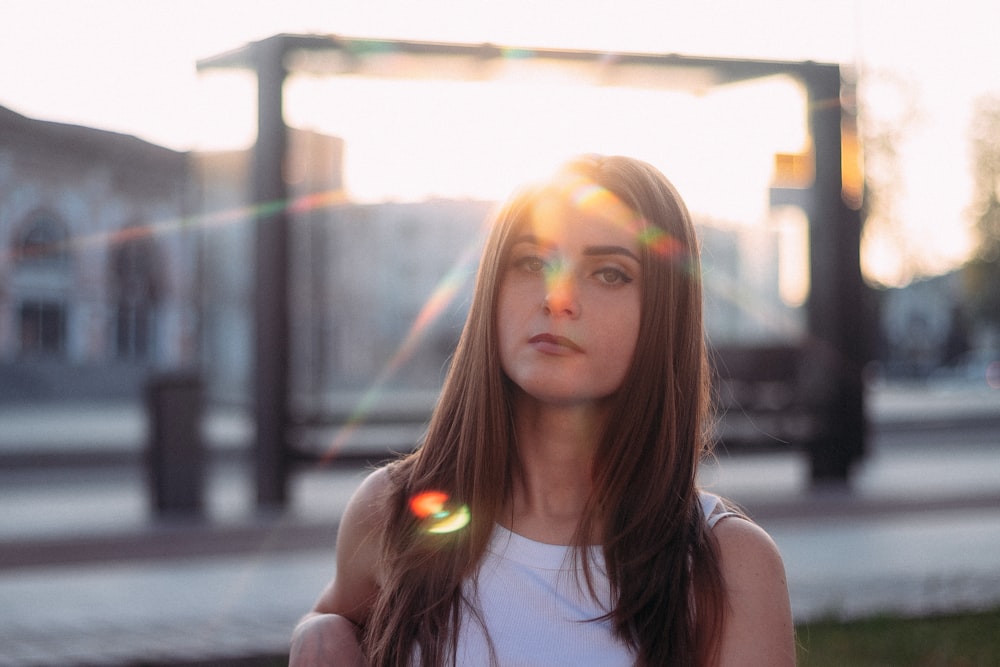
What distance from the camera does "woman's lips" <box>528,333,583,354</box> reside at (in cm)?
192

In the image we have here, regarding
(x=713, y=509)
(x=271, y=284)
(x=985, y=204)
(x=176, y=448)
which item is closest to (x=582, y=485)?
(x=713, y=509)

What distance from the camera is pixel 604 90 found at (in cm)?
982

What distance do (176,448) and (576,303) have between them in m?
8.17

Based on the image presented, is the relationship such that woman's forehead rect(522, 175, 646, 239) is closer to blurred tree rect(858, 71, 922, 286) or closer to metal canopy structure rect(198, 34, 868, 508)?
metal canopy structure rect(198, 34, 868, 508)

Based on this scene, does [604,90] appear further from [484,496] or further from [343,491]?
[484,496]

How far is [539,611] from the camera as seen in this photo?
189 cm

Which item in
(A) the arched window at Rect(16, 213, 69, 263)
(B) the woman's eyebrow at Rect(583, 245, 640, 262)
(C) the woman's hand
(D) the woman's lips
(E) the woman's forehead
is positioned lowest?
(C) the woman's hand

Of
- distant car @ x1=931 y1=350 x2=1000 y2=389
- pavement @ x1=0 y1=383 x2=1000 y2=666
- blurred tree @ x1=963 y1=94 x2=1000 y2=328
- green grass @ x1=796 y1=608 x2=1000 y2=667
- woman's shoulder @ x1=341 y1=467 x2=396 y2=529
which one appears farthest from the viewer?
distant car @ x1=931 y1=350 x2=1000 y2=389

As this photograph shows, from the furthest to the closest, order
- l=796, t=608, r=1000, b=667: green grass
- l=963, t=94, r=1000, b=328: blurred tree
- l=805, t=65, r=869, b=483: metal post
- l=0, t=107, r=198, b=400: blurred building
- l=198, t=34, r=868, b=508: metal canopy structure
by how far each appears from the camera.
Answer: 1. l=963, t=94, r=1000, b=328: blurred tree
2. l=0, t=107, r=198, b=400: blurred building
3. l=805, t=65, r=869, b=483: metal post
4. l=198, t=34, r=868, b=508: metal canopy structure
5. l=796, t=608, r=1000, b=667: green grass

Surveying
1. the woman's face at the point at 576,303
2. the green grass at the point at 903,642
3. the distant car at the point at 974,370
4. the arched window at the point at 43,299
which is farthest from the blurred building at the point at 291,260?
the distant car at the point at 974,370

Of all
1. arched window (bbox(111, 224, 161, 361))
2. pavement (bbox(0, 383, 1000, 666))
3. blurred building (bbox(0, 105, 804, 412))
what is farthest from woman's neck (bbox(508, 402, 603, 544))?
arched window (bbox(111, 224, 161, 361))

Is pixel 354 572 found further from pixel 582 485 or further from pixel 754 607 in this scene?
pixel 754 607

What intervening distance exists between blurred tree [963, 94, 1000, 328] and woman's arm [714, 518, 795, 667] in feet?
152

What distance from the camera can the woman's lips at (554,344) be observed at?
1.92 metres
